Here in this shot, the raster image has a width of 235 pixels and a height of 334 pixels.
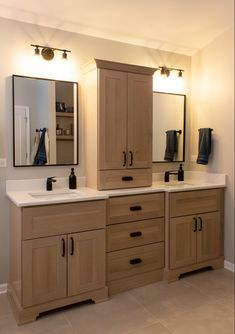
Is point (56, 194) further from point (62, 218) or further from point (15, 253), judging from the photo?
point (15, 253)

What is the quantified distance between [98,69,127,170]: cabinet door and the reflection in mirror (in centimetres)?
72

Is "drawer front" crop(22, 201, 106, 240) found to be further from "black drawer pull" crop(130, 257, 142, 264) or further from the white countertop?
"black drawer pull" crop(130, 257, 142, 264)

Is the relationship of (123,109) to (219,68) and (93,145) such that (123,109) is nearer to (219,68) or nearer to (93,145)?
(93,145)

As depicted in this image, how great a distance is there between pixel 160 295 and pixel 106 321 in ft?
2.07

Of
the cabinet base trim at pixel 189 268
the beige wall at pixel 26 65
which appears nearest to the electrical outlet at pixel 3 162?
the beige wall at pixel 26 65

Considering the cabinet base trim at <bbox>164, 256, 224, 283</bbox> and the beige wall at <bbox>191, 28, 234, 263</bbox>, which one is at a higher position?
the beige wall at <bbox>191, 28, 234, 263</bbox>

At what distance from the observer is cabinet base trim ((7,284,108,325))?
89.1 inches

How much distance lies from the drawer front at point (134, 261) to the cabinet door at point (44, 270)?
470 mm

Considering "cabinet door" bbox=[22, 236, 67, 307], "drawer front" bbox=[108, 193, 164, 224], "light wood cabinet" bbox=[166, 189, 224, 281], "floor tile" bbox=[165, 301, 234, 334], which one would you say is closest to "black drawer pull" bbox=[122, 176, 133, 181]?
"drawer front" bbox=[108, 193, 164, 224]

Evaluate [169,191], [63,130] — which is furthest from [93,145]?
[169,191]

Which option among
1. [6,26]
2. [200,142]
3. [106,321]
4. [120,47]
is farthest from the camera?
[200,142]

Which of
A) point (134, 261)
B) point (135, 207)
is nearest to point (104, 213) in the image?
point (135, 207)

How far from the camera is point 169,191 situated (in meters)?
2.91

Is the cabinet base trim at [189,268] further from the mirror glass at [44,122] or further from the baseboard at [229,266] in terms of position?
the mirror glass at [44,122]
